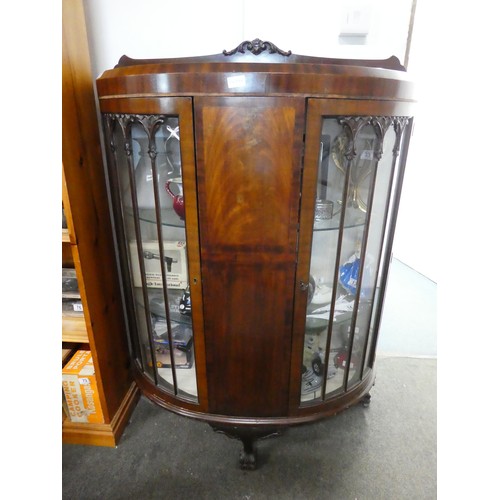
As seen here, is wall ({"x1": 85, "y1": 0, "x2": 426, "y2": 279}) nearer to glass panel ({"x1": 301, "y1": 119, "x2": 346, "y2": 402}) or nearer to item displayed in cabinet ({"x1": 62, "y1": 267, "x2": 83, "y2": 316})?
glass panel ({"x1": 301, "y1": 119, "x2": 346, "y2": 402})

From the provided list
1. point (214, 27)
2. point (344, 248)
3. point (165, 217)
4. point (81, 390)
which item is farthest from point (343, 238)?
point (81, 390)

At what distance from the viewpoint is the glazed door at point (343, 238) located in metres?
0.85

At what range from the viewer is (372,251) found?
1086 millimetres

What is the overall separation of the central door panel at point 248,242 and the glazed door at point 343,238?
0.13 ft

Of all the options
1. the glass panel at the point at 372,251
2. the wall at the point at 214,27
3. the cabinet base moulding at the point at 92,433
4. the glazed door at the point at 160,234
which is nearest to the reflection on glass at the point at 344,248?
the glass panel at the point at 372,251

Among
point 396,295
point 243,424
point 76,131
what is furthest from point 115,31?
point 396,295

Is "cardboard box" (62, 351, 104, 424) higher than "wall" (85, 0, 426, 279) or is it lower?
lower

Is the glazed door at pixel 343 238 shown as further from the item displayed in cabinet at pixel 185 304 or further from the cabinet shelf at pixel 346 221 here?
the item displayed in cabinet at pixel 185 304

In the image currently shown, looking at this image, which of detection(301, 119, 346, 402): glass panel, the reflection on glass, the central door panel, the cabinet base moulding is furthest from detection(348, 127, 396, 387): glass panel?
the cabinet base moulding

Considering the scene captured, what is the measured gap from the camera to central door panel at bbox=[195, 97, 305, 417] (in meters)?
0.81

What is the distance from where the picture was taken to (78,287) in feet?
3.91

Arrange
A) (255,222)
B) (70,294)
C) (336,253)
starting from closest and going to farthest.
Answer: (255,222), (336,253), (70,294)

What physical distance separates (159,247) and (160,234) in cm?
4

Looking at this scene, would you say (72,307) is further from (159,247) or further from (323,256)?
(323,256)
